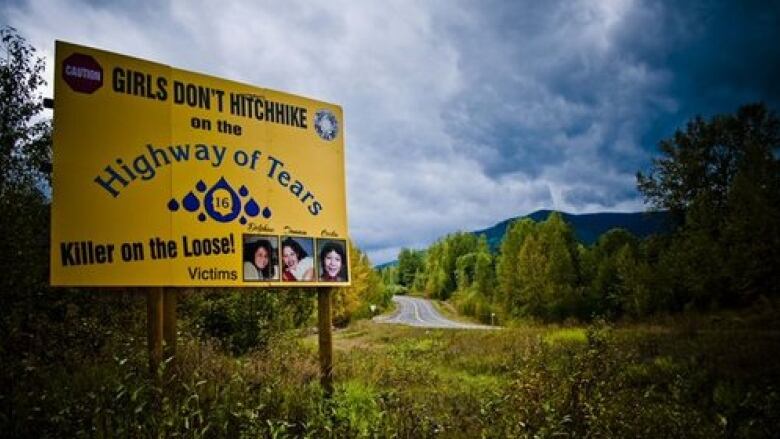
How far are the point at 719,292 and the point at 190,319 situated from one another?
34.9 meters

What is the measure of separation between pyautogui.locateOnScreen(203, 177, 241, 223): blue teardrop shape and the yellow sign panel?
15 mm

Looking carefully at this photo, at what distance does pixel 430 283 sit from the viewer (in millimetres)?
106562

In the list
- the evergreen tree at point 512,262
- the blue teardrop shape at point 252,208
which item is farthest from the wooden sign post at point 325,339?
the evergreen tree at point 512,262

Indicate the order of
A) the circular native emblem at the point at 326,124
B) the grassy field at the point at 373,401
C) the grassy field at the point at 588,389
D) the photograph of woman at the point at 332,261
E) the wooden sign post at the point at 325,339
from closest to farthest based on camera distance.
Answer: the grassy field at the point at 373,401 → the grassy field at the point at 588,389 → the wooden sign post at the point at 325,339 → the photograph of woman at the point at 332,261 → the circular native emblem at the point at 326,124

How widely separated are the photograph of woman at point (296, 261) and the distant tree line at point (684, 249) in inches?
1100

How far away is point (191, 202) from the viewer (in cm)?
719

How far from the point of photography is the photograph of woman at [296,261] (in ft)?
26.1

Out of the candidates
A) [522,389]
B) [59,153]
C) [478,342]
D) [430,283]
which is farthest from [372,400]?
[430,283]

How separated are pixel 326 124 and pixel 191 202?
279cm

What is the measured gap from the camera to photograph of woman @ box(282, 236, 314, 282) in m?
7.95

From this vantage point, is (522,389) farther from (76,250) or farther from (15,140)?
(15,140)

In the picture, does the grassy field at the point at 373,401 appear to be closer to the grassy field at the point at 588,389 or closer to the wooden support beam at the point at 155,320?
the grassy field at the point at 588,389

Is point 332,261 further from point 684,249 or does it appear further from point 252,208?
point 684,249

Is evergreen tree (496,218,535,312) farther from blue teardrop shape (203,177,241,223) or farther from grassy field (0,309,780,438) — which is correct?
blue teardrop shape (203,177,241,223)
